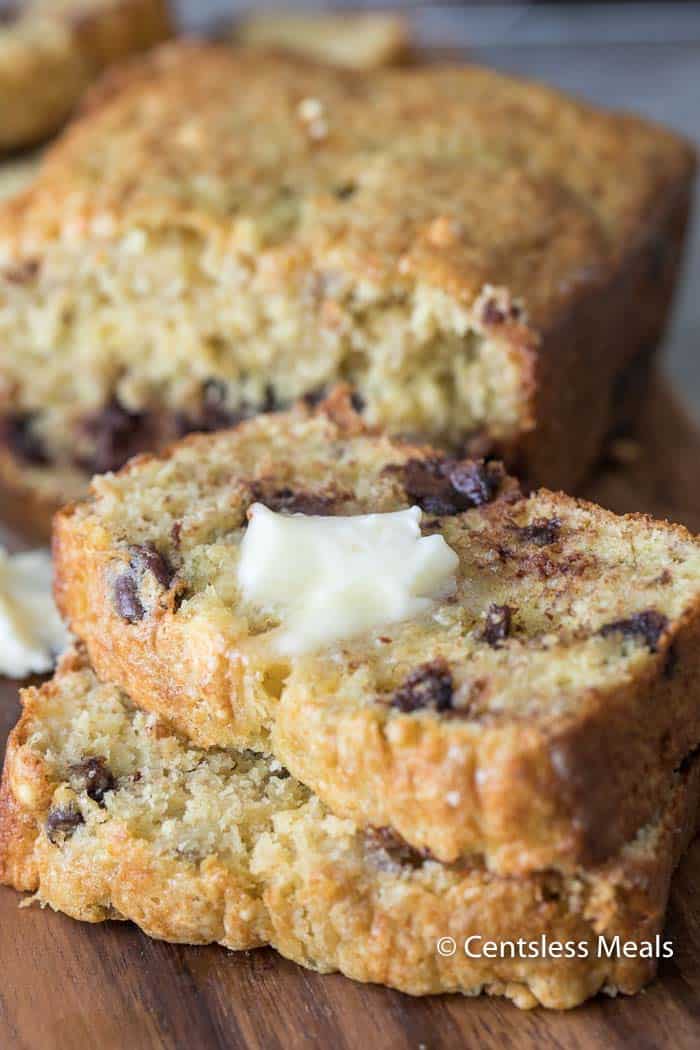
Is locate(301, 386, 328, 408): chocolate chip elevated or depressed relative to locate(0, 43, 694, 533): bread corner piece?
depressed

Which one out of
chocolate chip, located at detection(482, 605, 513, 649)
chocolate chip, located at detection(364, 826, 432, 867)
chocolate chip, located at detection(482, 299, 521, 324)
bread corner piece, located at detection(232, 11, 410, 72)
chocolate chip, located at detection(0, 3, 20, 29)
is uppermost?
chocolate chip, located at detection(0, 3, 20, 29)

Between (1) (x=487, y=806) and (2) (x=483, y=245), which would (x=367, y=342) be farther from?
(1) (x=487, y=806)

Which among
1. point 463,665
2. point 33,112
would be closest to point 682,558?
point 463,665

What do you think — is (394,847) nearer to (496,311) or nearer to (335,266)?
(496,311)

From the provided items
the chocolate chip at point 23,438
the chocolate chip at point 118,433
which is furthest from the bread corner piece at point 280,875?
the chocolate chip at point 23,438

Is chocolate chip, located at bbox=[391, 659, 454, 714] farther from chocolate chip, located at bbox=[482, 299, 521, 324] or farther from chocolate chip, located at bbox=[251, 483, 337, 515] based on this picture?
chocolate chip, located at bbox=[482, 299, 521, 324]

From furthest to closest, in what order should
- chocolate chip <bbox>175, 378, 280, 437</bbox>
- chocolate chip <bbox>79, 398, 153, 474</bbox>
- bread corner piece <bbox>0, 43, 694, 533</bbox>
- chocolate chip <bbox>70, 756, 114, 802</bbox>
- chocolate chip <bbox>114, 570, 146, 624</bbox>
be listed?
chocolate chip <bbox>79, 398, 153, 474</bbox> → chocolate chip <bbox>175, 378, 280, 437</bbox> → bread corner piece <bbox>0, 43, 694, 533</bbox> → chocolate chip <bbox>114, 570, 146, 624</bbox> → chocolate chip <bbox>70, 756, 114, 802</bbox>

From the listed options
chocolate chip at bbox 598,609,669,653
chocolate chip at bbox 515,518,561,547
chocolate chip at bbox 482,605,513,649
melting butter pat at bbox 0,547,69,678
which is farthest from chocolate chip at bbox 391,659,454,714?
melting butter pat at bbox 0,547,69,678
